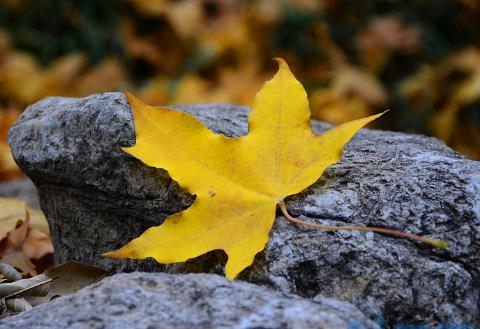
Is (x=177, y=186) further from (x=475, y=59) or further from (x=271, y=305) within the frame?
(x=475, y=59)

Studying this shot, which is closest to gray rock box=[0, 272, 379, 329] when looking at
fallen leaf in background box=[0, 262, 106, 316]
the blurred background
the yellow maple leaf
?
the yellow maple leaf

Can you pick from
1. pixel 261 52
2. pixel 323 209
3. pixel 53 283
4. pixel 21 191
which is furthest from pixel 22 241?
pixel 261 52

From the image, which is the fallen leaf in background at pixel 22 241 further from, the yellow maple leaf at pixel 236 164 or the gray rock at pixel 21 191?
the yellow maple leaf at pixel 236 164

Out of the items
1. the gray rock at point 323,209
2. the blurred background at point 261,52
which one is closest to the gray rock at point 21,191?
the gray rock at point 323,209

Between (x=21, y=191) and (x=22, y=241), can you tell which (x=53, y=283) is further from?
(x=21, y=191)

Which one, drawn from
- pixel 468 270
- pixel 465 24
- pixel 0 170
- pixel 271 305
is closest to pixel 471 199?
pixel 468 270

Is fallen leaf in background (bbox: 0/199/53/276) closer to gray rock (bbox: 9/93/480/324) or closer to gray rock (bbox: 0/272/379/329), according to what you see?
gray rock (bbox: 9/93/480/324)
